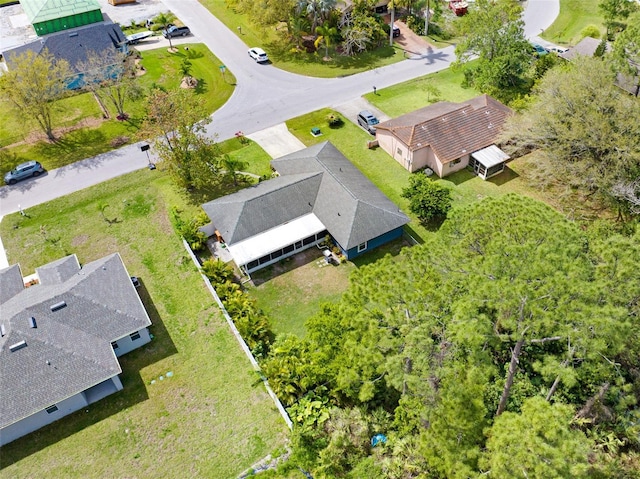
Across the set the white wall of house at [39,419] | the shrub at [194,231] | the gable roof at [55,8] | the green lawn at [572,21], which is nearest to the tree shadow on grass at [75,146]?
the shrub at [194,231]

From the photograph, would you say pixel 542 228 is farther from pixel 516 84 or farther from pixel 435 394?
pixel 516 84

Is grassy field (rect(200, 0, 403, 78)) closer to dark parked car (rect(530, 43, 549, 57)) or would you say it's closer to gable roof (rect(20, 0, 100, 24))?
dark parked car (rect(530, 43, 549, 57))

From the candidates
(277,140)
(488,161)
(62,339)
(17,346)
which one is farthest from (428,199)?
(17,346)

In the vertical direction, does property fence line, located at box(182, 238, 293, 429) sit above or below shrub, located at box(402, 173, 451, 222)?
below

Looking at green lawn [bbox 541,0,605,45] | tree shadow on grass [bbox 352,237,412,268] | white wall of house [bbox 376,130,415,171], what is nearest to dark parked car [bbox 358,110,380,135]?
white wall of house [bbox 376,130,415,171]

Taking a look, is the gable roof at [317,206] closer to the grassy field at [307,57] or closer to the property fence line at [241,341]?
the property fence line at [241,341]

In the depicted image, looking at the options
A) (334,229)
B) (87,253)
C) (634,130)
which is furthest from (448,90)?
(87,253)

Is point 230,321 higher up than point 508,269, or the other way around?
point 508,269

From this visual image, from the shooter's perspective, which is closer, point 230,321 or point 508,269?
point 508,269

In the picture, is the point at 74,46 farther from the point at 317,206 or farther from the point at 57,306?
the point at 57,306
